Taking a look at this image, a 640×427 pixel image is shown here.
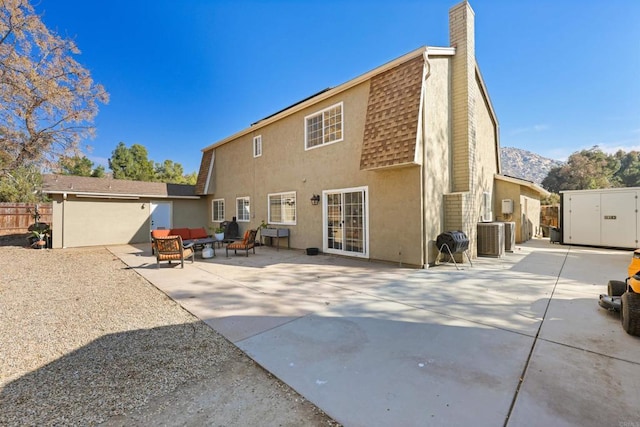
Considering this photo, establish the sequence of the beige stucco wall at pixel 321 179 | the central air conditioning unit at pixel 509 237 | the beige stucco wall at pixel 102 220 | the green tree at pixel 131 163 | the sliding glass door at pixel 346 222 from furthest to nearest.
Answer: the green tree at pixel 131 163, the beige stucco wall at pixel 102 220, the central air conditioning unit at pixel 509 237, the sliding glass door at pixel 346 222, the beige stucco wall at pixel 321 179

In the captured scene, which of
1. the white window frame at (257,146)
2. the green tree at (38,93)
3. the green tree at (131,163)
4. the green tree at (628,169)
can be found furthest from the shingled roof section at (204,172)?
the green tree at (628,169)

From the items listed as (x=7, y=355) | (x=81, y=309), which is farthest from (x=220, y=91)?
(x=7, y=355)

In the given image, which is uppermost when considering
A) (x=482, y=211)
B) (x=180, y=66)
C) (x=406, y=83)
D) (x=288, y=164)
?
(x=180, y=66)

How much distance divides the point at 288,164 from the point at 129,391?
980 cm

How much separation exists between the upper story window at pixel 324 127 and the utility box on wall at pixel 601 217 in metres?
11.0

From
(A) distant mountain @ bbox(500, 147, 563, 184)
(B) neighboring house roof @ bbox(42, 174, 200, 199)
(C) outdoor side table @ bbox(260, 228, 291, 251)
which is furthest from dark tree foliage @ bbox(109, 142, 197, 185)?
(A) distant mountain @ bbox(500, 147, 563, 184)

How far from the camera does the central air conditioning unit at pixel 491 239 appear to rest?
8.80 meters

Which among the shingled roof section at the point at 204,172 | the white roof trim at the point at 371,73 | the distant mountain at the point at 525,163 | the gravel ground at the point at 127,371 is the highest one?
the distant mountain at the point at 525,163

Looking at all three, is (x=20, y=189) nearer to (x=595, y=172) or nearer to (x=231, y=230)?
(x=231, y=230)

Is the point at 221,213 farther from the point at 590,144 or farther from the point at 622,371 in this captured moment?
the point at 590,144

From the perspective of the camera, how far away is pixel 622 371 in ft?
8.33

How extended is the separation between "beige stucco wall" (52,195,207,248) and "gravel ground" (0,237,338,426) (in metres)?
10.6

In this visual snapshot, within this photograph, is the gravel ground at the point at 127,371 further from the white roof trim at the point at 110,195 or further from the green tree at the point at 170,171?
the green tree at the point at 170,171

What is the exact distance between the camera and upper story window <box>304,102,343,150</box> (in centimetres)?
955
